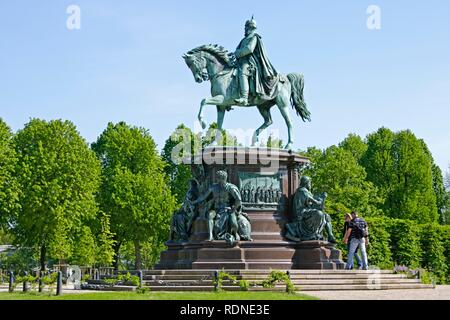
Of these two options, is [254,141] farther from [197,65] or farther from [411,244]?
[411,244]

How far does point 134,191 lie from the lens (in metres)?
55.6

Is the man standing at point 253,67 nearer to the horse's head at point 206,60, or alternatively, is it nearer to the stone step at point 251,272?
the horse's head at point 206,60

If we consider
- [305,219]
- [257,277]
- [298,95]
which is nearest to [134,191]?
[298,95]

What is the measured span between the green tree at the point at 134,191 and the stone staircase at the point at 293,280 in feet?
102

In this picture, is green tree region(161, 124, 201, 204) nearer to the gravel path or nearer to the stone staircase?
the stone staircase

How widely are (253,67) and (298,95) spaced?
2.53 meters

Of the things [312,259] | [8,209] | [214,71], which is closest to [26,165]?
[8,209]

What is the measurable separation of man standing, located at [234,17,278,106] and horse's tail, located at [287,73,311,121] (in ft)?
3.86

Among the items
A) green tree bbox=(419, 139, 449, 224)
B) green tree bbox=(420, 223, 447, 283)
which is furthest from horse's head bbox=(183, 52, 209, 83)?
green tree bbox=(419, 139, 449, 224)

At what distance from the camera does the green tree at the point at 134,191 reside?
5509cm

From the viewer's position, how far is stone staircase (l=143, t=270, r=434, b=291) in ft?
72.0

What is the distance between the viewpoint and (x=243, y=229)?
82.4 feet

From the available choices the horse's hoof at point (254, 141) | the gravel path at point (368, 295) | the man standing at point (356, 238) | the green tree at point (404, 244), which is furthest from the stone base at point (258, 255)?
the green tree at point (404, 244)
